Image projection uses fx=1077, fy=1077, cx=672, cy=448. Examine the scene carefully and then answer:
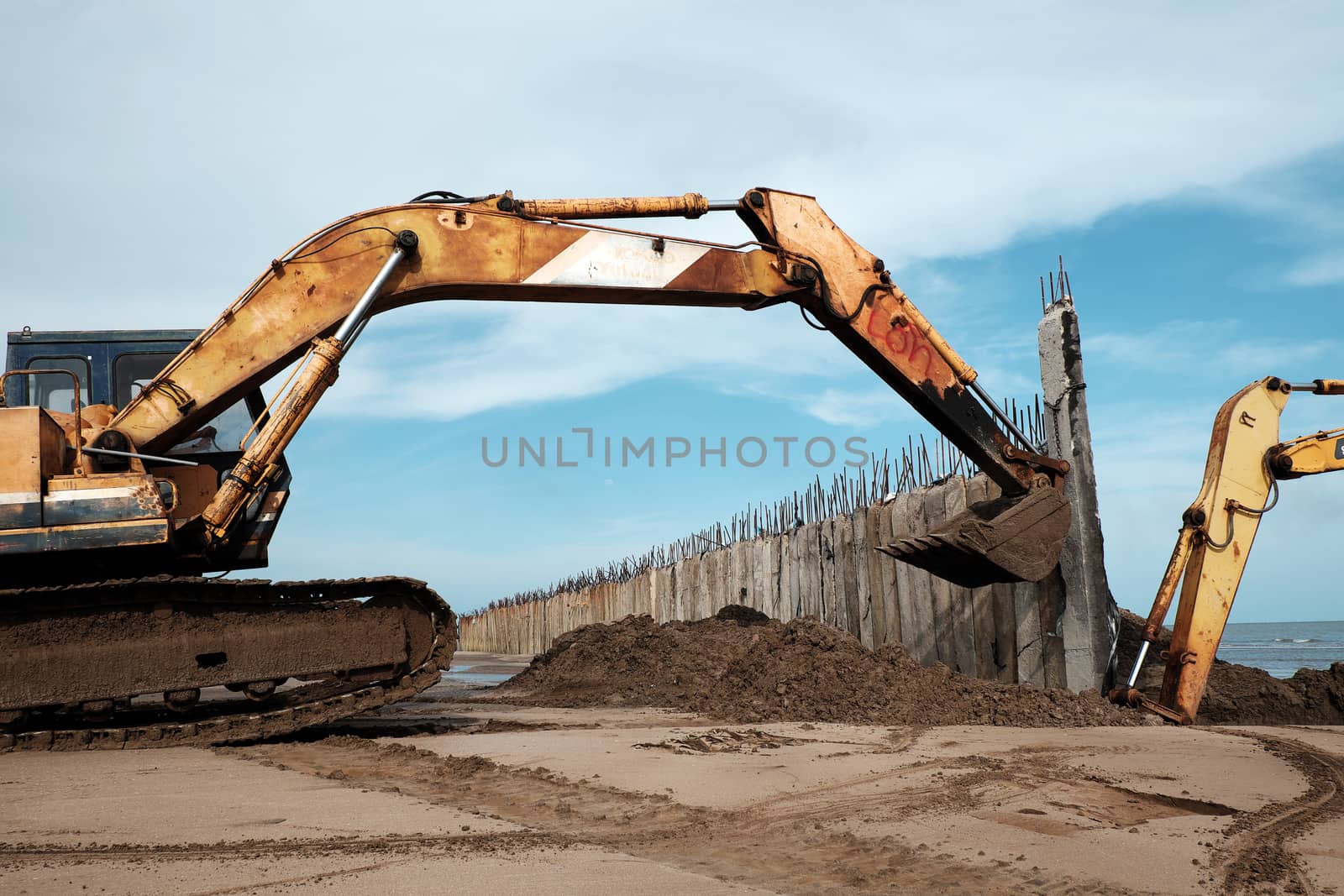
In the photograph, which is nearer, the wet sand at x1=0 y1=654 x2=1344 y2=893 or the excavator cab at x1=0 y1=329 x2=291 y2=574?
the wet sand at x1=0 y1=654 x2=1344 y2=893

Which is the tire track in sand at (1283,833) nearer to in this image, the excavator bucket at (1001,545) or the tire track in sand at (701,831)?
the tire track in sand at (701,831)

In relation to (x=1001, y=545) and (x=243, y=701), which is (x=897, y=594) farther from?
(x=243, y=701)

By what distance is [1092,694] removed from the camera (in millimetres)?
7766

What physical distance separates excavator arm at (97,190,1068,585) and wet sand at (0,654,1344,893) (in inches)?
63.6

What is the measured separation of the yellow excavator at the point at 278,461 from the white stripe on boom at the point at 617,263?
0.01 metres

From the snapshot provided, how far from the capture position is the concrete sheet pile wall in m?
8.72

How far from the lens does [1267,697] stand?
349 inches

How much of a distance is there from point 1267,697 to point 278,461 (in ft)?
26.0

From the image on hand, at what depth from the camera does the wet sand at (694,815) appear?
3.39m

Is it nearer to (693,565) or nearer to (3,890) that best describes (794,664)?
(3,890)

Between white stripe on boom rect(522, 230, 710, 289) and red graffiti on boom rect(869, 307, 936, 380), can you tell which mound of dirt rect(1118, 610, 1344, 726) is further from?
white stripe on boom rect(522, 230, 710, 289)

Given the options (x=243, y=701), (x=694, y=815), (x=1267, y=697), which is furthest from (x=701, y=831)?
(x=1267, y=697)

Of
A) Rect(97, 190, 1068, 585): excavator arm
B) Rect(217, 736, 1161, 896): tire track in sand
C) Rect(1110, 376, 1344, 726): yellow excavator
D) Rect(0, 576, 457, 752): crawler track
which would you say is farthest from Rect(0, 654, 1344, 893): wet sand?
Rect(97, 190, 1068, 585): excavator arm

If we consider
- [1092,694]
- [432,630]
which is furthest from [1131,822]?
[432,630]
